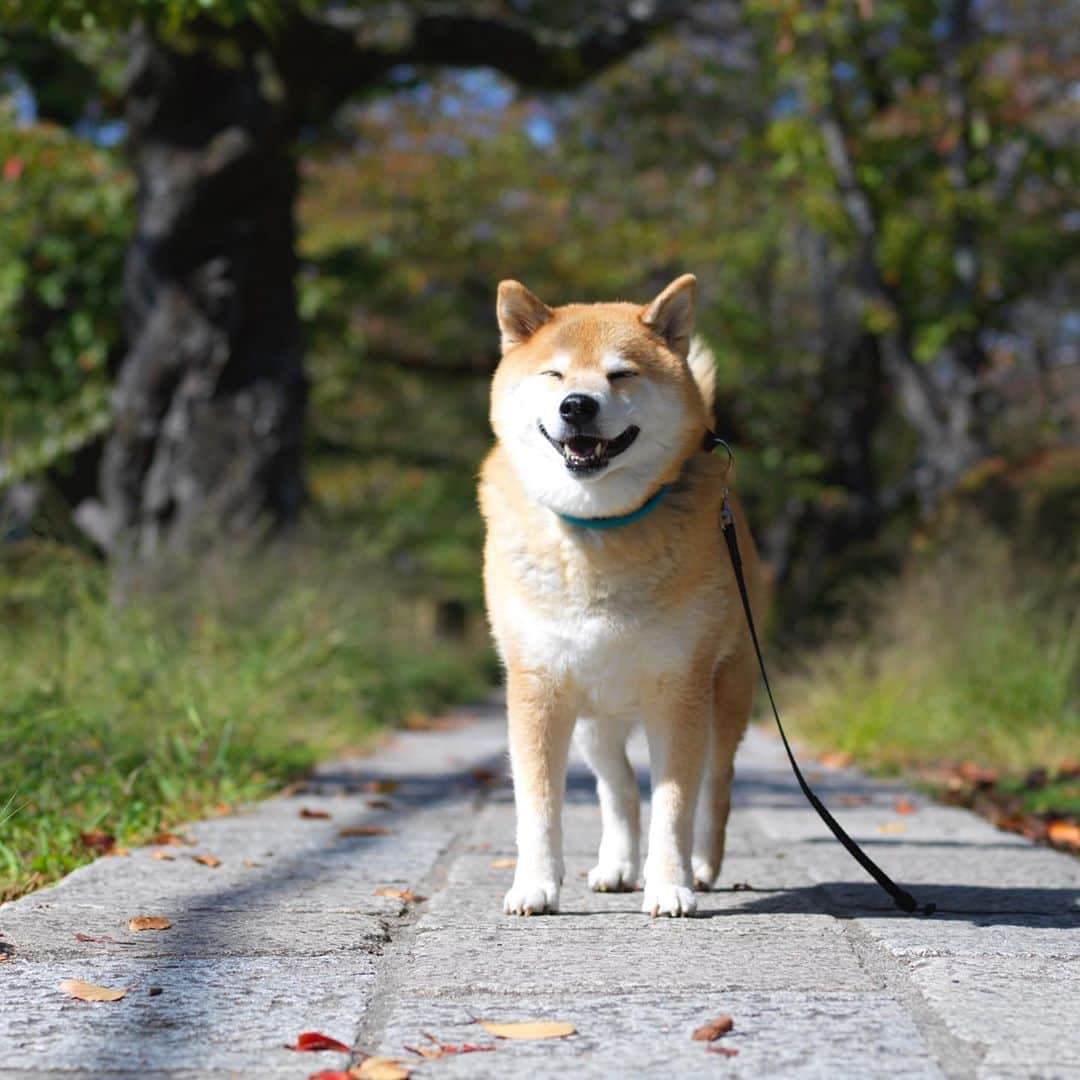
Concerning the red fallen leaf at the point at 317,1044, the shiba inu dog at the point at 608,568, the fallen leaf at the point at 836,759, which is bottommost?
the fallen leaf at the point at 836,759

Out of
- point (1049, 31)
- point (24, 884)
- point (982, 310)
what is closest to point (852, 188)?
point (982, 310)

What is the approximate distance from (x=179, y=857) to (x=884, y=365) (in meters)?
14.2

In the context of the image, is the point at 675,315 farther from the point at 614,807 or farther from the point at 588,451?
the point at 614,807

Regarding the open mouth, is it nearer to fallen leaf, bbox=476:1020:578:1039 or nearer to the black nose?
the black nose

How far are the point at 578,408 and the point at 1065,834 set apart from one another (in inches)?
113

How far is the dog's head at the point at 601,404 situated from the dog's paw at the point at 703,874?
112 cm

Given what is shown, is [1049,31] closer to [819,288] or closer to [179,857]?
[819,288]

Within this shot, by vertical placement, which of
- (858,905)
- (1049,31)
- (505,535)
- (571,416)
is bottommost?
(858,905)

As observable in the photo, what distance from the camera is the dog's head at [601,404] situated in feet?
12.1

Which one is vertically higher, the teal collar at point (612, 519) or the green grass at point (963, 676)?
the teal collar at point (612, 519)

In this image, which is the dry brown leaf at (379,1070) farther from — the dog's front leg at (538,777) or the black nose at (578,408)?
the black nose at (578,408)

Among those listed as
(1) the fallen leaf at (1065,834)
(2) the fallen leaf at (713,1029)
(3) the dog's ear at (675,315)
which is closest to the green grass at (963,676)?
(1) the fallen leaf at (1065,834)

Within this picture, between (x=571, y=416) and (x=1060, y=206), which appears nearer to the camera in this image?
(x=571, y=416)

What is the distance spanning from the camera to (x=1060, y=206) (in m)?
15.3
